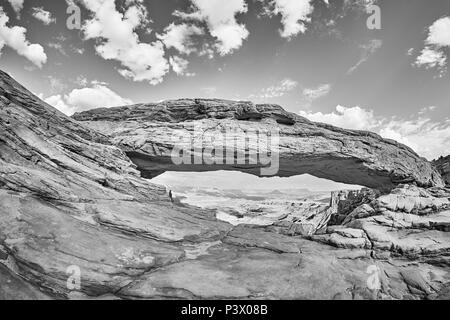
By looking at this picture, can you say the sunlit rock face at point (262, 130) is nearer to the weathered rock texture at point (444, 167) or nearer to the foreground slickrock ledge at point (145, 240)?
the foreground slickrock ledge at point (145, 240)

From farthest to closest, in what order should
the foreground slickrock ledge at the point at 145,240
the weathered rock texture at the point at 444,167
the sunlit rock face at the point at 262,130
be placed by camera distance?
the weathered rock texture at the point at 444,167 → the sunlit rock face at the point at 262,130 → the foreground slickrock ledge at the point at 145,240

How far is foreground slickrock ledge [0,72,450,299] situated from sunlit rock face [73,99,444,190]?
3339 mm

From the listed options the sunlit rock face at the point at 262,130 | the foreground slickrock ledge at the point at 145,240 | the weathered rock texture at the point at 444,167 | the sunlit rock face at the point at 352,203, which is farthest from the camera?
the weathered rock texture at the point at 444,167

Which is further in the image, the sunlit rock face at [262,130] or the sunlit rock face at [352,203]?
the sunlit rock face at [352,203]

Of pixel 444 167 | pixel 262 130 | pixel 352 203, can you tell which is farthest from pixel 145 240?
pixel 444 167

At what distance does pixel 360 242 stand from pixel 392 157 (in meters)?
16.2

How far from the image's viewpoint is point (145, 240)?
13.4 meters

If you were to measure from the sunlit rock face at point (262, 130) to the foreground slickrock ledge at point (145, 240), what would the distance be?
3339 mm

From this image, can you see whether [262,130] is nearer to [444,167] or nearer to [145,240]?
[145,240]

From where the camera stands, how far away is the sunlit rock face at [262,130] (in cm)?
2444

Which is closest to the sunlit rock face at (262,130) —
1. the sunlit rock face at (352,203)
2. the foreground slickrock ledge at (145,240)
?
the sunlit rock face at (352,203)

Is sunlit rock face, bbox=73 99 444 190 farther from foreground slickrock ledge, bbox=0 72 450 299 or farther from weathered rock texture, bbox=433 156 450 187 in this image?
weathered rock texture, bbox=433 156 450 187

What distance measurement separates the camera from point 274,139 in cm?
2533
